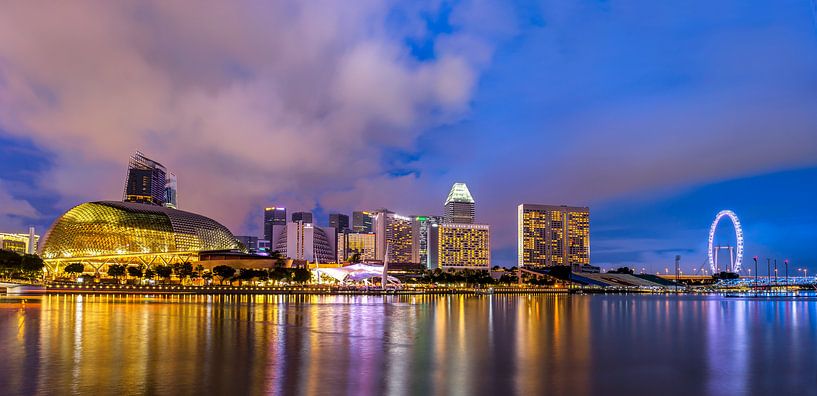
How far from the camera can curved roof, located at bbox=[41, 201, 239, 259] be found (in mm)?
142375

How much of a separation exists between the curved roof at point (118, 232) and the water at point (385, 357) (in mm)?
97202

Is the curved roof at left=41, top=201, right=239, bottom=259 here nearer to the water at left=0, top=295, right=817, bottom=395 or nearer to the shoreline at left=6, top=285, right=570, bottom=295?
the shoreline at left=6, top=285, right=570, bottom=295

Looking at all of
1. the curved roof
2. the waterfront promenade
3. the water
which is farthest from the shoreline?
the water

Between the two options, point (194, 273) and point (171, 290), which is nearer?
point (171, 290)

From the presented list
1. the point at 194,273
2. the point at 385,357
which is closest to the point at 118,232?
the point at 194,273

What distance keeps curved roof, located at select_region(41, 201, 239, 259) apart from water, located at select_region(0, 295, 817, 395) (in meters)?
97.2

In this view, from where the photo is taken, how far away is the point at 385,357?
105 ft

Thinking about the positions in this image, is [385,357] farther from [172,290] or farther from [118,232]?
[118,232]

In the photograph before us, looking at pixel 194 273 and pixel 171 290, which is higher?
pixel 194 273

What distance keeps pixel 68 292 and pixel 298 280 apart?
2069 inches

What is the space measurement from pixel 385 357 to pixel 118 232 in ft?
426

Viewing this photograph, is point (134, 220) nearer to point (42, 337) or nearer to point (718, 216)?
point (42, 337)

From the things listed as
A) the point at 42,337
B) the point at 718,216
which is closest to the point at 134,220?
the point at 42,337

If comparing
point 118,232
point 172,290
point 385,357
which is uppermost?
point 118,232
